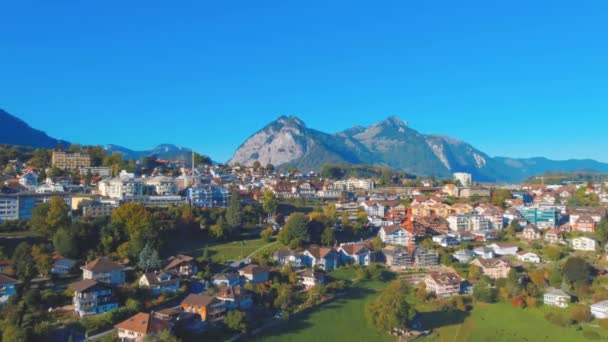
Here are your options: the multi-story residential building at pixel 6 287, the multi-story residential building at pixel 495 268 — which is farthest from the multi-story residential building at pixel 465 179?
the multi-story residential building at pixel 6 287

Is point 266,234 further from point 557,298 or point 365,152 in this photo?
point 365,152

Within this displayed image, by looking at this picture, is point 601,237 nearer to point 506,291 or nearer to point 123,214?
point 506,291

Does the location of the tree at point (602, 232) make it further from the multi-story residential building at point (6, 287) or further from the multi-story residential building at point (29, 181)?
the multi-story residential building at point (29, 181)

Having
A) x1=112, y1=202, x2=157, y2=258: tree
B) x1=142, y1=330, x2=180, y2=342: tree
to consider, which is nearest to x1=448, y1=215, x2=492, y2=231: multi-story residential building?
x1=112, y1=202, x2=157, y2=258: tree

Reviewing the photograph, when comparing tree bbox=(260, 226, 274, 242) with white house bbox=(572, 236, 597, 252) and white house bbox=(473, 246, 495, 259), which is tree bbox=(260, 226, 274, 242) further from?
white house bbox=(572, 236, 597, 252)

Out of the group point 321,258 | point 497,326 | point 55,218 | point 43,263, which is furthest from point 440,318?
point 55,218

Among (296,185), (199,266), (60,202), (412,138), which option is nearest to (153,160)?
(296,185)
